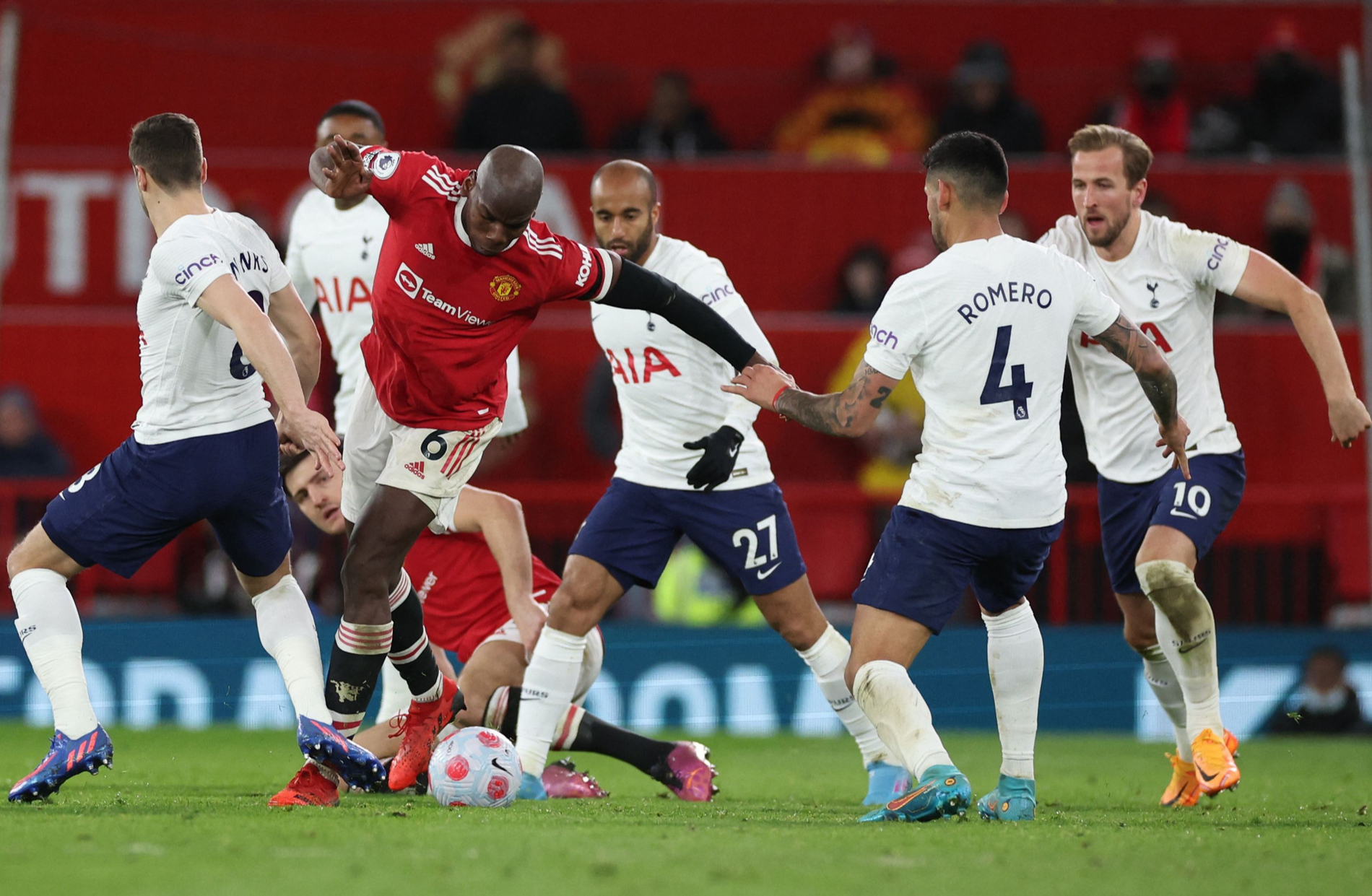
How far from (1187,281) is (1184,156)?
7587 millimetres

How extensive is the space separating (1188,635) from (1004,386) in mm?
1817

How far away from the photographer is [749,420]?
7238mm

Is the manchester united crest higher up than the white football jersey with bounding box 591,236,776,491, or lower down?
higher up

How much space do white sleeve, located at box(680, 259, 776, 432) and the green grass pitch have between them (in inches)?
65.3

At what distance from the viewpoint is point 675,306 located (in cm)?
641

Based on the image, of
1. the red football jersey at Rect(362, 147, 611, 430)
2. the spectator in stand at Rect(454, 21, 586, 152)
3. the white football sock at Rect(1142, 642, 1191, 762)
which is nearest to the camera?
the red football jersey at Rect(362, 147, 611, 430)

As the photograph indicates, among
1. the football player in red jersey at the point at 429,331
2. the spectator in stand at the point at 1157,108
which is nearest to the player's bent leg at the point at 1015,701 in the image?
the football player in red jersey at the point at 429,331

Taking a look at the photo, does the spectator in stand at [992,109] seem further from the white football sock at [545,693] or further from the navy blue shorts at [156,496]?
the navy blue shorts at [156,496]

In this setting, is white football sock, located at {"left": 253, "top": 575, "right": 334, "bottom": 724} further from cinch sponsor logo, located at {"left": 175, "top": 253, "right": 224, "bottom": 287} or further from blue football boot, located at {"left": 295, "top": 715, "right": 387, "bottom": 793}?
cinch sponsor logo, located at {"left": 175, "top": 253, "right": 224, "bottom": 287}

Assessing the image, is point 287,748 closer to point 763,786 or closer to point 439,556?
point 439,556

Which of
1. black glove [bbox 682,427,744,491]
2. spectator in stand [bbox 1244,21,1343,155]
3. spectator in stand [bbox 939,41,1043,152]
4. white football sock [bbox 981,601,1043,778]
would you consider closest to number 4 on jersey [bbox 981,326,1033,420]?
white football sock [bbox 981,601,1043,778]

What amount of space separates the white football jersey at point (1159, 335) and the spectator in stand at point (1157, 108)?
7.16 meters

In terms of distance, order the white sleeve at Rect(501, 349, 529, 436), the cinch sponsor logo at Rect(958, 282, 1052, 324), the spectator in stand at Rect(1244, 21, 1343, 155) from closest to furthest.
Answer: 1. the cinch sponsor logo at Rect(958, 282, 1052, 324)
2. the white sleeve at Rect(501, 349, 529, 436)
3. the spectator in stand at Rect(1244, 21, 1343, 155)

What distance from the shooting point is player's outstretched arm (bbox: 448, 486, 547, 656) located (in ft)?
24.1
